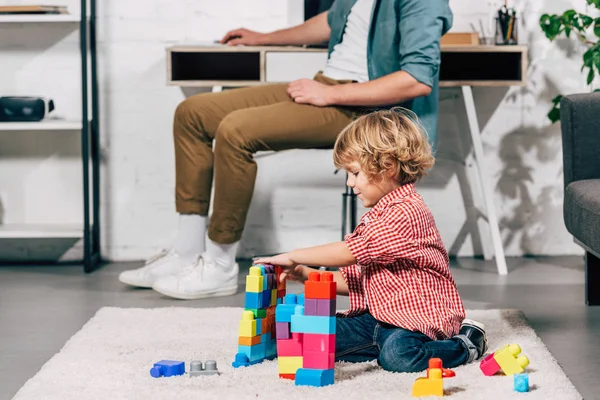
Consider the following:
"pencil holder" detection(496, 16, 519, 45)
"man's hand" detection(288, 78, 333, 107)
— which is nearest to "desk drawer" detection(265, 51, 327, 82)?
"man's hand" detection(288, 78, 333, 107)

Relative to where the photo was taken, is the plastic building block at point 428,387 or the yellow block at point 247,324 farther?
the yellow block at point 247,324

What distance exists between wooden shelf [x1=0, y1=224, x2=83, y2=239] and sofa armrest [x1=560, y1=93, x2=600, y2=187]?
5.35 feet

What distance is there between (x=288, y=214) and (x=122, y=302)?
→ 3.15 feet

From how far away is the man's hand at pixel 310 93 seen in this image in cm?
254

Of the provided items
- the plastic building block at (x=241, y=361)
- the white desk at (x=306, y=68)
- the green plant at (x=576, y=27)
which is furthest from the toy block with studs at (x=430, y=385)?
the green plant at (x=576, y=27)

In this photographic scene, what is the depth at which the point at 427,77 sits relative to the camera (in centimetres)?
247

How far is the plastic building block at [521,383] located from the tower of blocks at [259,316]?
0.50 meters

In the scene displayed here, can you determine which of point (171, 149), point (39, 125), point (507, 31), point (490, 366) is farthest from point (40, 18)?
point (490, 366)

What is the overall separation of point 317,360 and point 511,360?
0.38m

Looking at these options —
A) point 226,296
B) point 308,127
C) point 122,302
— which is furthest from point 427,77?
point 122,302

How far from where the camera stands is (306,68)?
9.84 feet

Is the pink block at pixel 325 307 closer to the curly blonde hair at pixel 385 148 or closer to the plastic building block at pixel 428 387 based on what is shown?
the plastic building block at pixel 428 387

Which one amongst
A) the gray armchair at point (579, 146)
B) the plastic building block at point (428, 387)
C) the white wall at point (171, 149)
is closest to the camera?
the plastic building block at point (428, 387)

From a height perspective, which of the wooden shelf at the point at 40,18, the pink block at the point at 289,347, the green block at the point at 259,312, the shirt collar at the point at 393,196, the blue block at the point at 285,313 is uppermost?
the wooden shelf at the point at 40,18
